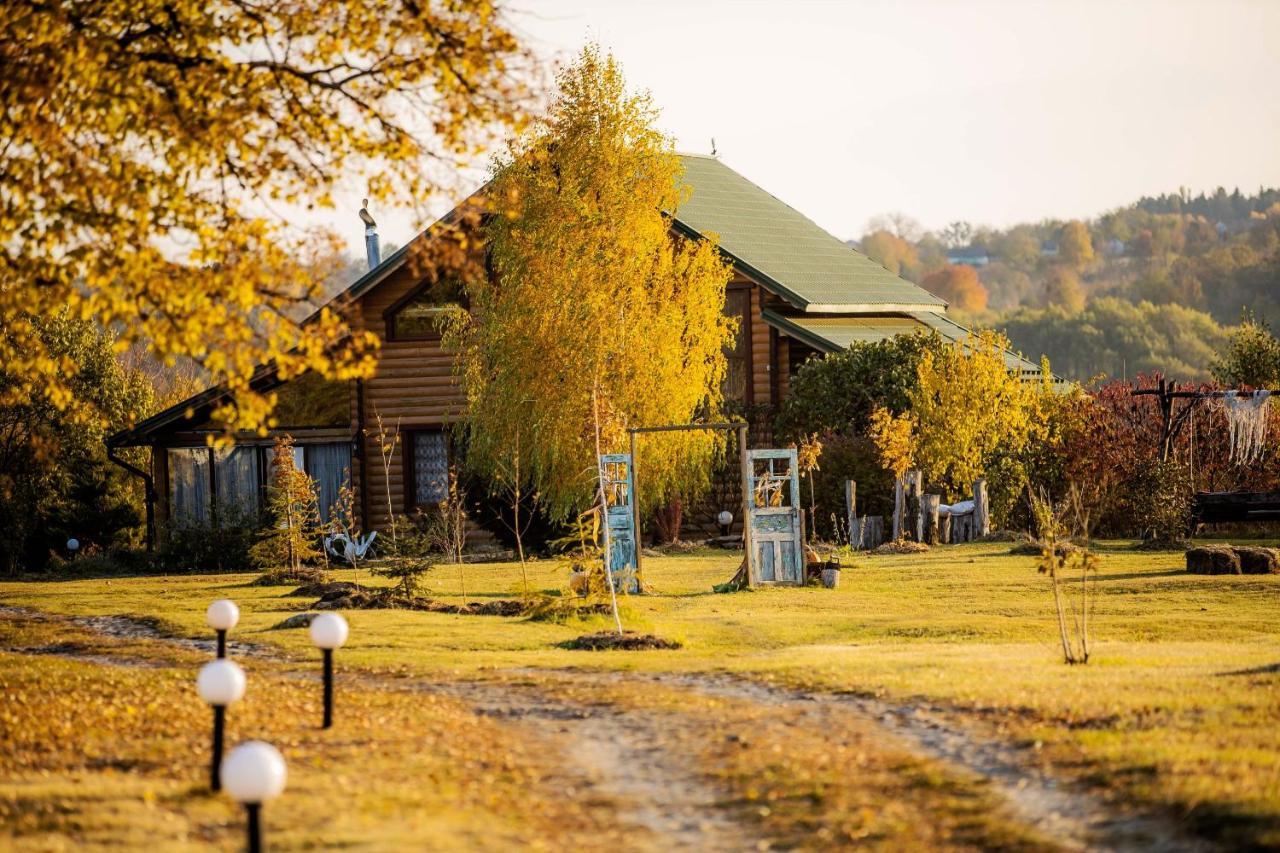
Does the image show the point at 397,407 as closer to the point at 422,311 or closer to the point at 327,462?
the point at 327,462

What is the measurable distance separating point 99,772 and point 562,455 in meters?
19.8

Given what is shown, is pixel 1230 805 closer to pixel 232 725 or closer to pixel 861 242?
pixel 232 725

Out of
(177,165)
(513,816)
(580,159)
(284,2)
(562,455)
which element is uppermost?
(580,159)

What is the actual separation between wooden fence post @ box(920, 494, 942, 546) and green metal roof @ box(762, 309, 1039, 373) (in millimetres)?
3985

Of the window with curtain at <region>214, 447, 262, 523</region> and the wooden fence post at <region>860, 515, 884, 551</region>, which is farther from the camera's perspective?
the window with curtain at <region>214, 447, 262, 523</region>

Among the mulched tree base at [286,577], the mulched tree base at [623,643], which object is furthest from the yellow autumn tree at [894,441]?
the mulched tree base at [623,643]

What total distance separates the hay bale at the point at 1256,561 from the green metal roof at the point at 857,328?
10635mm

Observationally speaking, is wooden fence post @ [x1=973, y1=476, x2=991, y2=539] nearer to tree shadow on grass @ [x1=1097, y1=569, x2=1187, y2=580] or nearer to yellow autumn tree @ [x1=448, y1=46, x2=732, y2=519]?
yellow autumn tree @ [x1=448, y1=46, x2=732, y2=519]

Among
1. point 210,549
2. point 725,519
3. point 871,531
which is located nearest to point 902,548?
point 871,531

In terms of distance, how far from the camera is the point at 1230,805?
901 centimetres

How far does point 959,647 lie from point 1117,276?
134m

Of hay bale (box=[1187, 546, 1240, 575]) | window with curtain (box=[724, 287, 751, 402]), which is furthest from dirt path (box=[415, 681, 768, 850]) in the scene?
window with curtain (box=[724, 287, 751, 402])

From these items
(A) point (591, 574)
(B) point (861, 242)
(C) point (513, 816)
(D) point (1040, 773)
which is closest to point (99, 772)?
(C) point (513, 816)

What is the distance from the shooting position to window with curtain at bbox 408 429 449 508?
36188mm
